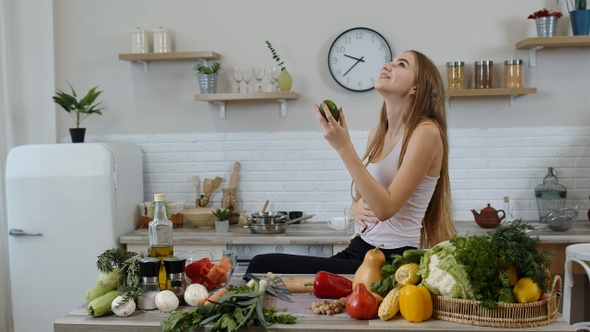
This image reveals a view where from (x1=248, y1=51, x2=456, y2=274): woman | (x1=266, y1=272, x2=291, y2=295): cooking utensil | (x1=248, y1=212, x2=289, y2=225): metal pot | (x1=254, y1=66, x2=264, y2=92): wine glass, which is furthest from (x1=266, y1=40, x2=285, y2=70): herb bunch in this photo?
(x1=266, y1=272, x2=291, y2=295): cooking utensil

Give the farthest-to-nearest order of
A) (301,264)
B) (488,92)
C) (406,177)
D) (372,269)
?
(488,92) < (301,264) < (406,177) < (372,269)

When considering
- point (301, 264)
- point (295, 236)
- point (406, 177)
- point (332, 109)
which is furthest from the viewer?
point (295, 236)

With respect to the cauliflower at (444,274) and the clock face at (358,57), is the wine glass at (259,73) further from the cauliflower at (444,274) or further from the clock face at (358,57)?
the cauliflower at (444,274)

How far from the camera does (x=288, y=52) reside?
5.20m

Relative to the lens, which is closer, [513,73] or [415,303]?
[415,303]

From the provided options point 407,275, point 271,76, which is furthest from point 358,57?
point 407,275

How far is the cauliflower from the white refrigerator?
2.90 metres

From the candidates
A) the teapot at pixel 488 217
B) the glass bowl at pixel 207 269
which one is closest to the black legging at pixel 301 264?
the glass bowl at pixel 207 269

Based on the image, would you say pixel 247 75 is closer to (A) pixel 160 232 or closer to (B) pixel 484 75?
(B) pixel 484 75

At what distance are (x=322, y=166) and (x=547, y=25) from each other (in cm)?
186

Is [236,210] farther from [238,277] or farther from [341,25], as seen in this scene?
[238,277]

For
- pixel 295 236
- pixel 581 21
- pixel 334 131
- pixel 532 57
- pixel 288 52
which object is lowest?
pixel 295 236

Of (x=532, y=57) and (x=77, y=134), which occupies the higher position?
(x=532, y=57)

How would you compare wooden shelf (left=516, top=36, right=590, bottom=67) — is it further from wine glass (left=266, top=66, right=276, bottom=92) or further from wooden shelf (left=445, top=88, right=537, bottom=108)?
wine glass (left=266, top=66, right=276, bottom=92)
